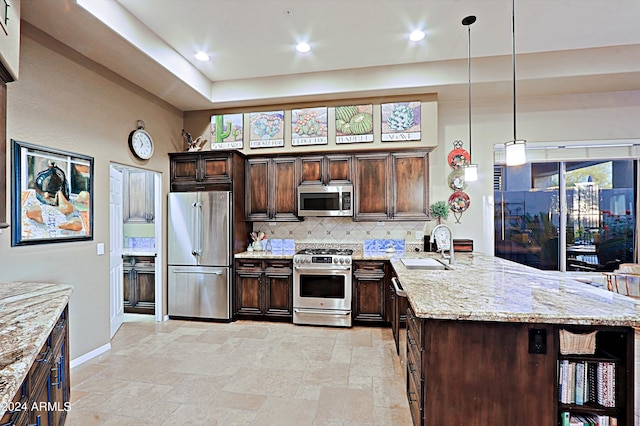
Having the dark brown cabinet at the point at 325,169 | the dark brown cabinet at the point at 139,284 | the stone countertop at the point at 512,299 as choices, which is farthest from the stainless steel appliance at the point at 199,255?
the stone countertop at the point at 512,299

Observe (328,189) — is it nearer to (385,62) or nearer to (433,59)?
(385,62)

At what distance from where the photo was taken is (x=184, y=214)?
14.2 ft

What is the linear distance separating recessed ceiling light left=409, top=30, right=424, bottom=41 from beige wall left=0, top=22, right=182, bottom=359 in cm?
334

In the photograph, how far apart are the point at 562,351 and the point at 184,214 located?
4229 mm

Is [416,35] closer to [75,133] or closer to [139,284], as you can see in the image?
[75,133]

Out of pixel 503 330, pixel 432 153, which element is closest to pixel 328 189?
pixel 432 153

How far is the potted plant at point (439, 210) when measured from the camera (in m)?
4.30

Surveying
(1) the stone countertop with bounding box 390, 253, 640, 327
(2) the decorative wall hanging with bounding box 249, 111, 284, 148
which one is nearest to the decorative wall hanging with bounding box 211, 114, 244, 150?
(2) the decorative wall hanging with bounding box 249, 111, 284, 148

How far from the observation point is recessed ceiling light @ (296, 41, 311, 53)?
136 inches

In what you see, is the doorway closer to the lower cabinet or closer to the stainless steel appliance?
the stainless steel appliance

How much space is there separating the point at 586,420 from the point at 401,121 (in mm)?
3475

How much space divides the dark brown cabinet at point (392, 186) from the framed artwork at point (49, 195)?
3148mm

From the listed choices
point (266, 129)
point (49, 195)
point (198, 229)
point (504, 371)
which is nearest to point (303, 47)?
point (266, 129)

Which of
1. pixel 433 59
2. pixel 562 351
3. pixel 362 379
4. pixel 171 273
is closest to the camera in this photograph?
pixel 562 351
